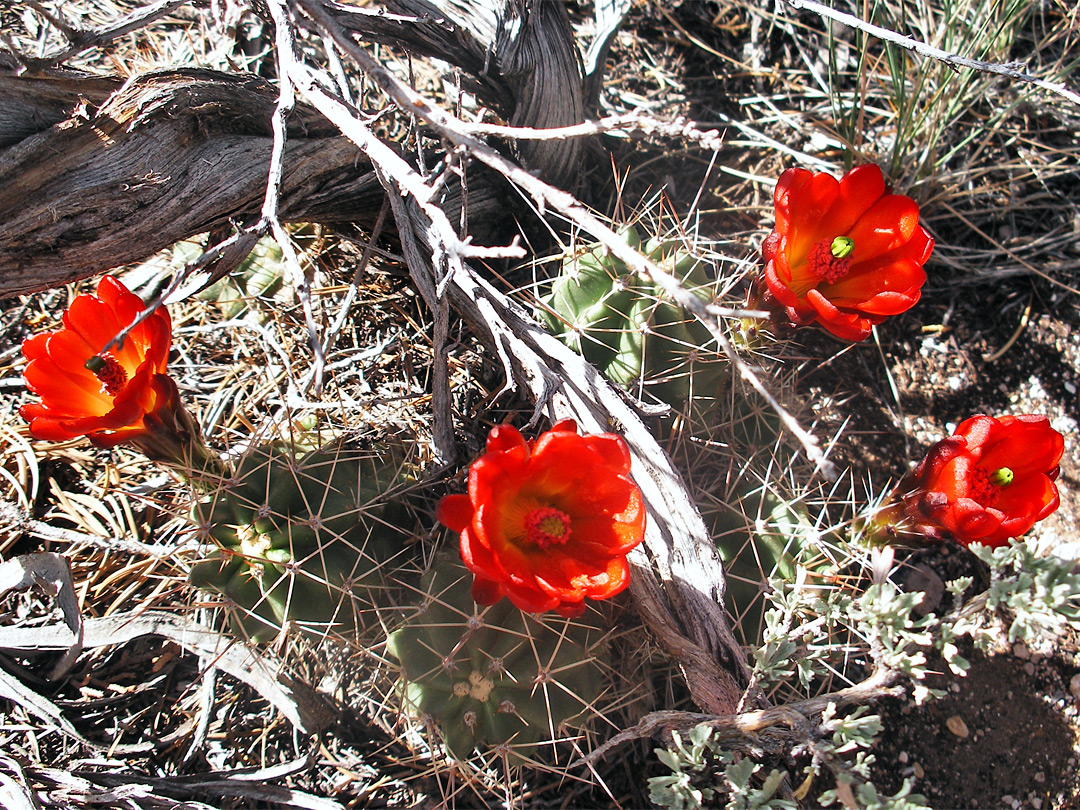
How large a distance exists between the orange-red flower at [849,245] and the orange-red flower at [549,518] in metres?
0.53

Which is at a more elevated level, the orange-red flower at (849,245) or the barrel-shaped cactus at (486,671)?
the orange-red flower at (849,245)

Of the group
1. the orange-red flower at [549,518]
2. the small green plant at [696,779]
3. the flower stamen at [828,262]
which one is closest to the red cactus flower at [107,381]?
the orange-red flower at [549,518]

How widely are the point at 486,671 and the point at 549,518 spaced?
0.35 metres

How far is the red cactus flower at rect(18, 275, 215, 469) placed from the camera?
144 centimetres

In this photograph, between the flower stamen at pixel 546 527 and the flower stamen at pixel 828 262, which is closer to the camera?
the flower stamen at pixel 546 527

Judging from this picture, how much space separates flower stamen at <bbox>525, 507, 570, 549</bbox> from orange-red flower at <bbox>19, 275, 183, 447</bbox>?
0.78 meters

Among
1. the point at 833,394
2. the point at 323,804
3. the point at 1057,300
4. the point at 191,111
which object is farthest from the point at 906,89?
the point at 323,804

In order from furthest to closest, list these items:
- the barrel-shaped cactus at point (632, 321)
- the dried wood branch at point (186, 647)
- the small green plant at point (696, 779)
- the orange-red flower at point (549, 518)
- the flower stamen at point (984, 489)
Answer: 1. the dried wood branch at point (186, 647)
2. the barrel-shaped cactus at point (632, 321)
3. the flower stamen at point (984, 489)
4. the small green plant at point (696, 779)
5. the orange-red flower at point (549, 518)

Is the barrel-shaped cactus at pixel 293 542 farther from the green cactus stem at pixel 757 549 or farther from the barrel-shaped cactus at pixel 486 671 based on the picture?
the green cactus stem at pixel 757 549

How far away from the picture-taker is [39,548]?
1938 millimetres

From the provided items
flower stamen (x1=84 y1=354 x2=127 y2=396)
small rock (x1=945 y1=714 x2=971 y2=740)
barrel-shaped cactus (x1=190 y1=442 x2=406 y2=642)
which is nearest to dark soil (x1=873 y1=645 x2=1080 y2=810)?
small rock (x1=945 y1=714 x2=971 y2=740)

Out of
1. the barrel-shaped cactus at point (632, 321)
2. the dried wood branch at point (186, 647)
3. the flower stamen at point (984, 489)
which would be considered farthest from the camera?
the dried wood branch at point (186, 647)

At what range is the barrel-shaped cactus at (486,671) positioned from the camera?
1545 millimetres

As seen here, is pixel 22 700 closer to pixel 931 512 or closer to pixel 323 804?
pixel 323 804
